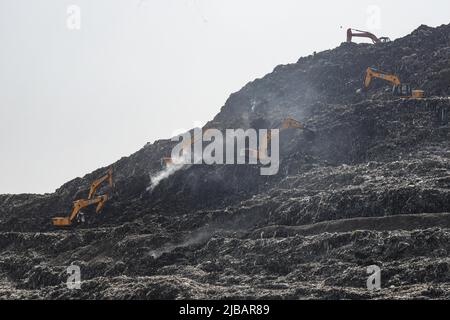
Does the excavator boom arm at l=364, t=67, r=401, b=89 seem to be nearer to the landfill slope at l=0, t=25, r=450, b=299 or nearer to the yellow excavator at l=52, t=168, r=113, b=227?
the landfill slope at l=0, t=25, r=450, b=299

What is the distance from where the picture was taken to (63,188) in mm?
53094

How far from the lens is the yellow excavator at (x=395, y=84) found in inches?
1797

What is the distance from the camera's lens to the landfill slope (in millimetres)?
26578

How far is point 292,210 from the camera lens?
34281 millimetres

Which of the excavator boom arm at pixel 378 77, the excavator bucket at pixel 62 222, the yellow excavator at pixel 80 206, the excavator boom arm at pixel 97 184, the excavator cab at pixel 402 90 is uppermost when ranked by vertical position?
the excavator boom arm at pixel 378 77

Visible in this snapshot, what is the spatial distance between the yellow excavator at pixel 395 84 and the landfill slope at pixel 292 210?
855 millimetres

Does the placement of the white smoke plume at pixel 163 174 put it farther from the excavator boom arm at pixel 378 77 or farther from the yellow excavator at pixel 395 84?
the yellow excavator at pixel 395 84

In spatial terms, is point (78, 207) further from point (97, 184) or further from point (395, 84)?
point (395, 84)

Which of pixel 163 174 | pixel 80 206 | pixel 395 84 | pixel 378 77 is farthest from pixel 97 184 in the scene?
pixel 395 84

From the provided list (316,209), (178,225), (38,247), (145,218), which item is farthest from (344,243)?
(38,247)

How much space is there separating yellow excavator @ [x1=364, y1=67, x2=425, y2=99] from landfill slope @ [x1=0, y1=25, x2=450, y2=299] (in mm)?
855

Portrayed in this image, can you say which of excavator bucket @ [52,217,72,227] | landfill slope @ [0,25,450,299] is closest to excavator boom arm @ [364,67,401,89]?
landfill slope @ [0,25,450,299]

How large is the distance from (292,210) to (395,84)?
17.7m

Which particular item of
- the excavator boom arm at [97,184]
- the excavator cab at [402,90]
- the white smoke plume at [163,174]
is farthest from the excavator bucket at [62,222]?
the excavator cab at [402,90]
